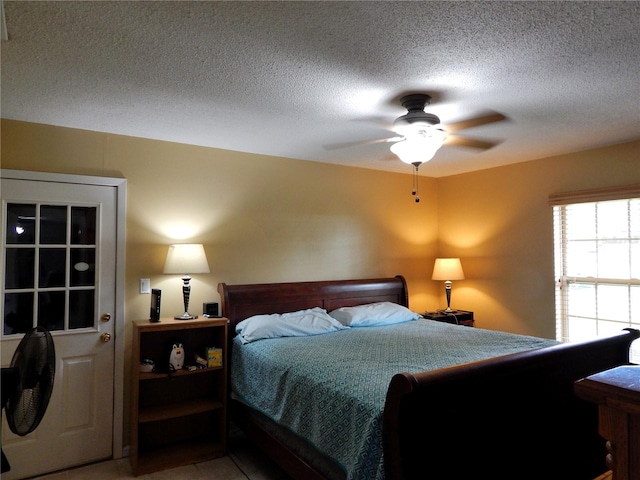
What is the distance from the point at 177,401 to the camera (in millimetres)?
3221

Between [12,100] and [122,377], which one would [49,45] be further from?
[122,377]

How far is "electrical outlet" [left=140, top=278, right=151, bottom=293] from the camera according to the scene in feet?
10.4

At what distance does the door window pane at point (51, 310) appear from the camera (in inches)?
112

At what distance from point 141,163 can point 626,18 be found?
3051 millimetres

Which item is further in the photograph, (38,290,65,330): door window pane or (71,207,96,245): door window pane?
(71,207,96,245): door window pane

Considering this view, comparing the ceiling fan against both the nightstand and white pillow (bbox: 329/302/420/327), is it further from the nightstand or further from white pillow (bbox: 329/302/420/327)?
the nightstand

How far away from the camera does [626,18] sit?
1598 millimetres

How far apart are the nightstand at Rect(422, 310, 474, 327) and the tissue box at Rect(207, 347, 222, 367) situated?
221 cm

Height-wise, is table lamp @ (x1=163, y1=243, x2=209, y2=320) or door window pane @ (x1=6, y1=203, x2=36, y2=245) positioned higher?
door window pane @ (x1=6, y1=203, x2=36, y2=245)

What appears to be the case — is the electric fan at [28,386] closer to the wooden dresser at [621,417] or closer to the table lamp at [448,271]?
the wooden dresser at [621,417]

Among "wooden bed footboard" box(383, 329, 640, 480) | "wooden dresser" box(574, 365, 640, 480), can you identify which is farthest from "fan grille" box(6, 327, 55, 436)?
"wooden dresser" box(574, 365, 640, 480)

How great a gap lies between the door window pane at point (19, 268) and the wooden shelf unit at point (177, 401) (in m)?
0.75

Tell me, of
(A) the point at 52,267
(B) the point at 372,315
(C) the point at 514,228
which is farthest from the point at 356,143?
(A) the point at 52,267

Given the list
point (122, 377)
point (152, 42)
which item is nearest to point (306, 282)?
point (122, 377)
